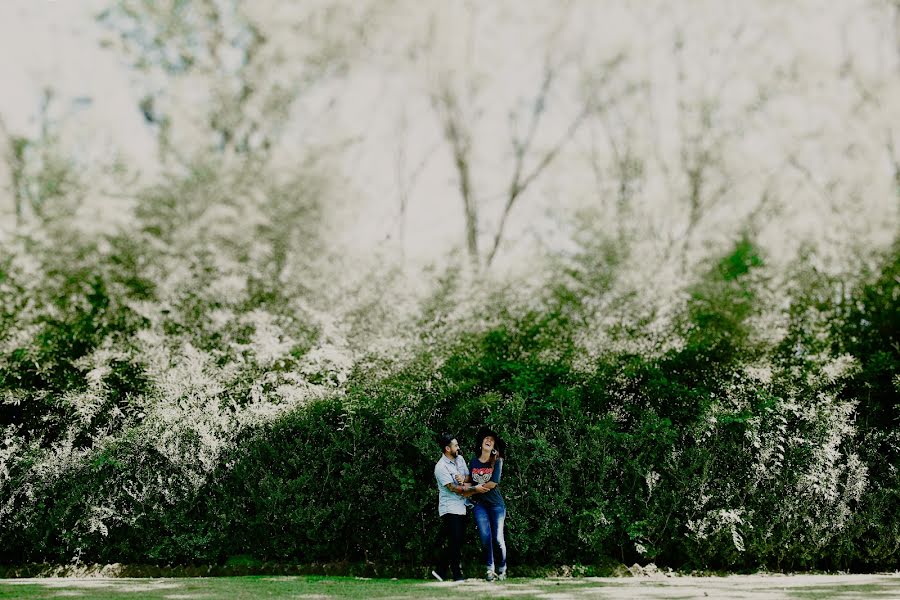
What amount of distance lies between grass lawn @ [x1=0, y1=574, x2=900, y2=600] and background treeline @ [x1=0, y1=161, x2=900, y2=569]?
0.68 meters

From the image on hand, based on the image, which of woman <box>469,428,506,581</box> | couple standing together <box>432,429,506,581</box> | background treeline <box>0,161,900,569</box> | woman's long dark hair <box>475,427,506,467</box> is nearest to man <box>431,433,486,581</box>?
couple standing together <box>432,429,506,581</box>

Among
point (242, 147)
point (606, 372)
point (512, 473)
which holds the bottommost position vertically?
point (512, 473)

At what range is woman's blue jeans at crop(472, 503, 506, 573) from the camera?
859cm

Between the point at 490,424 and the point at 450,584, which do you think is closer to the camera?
the point at 450,584

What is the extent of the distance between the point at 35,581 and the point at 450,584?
4.72 metres

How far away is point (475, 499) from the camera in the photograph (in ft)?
28.7

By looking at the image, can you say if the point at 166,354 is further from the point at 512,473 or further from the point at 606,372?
→ the point at 606,372

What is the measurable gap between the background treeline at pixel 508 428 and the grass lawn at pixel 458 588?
68 centimetres

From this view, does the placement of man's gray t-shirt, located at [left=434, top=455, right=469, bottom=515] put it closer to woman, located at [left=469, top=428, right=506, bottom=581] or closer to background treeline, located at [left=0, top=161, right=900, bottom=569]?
woman, located at [left=469, top=428, right=506, bottom=581]

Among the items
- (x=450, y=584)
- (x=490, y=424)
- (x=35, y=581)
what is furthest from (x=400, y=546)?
(x=35, y=581)

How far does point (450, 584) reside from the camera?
8.28 metres

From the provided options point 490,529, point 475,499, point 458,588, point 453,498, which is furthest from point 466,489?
point 458,588

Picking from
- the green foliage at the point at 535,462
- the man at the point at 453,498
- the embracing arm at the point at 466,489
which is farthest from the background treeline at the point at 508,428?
the embracing arm at the point at 466,489

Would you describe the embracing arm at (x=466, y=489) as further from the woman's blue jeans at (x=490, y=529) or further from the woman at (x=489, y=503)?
the woman's blue jeans at (x=490, y=529)
